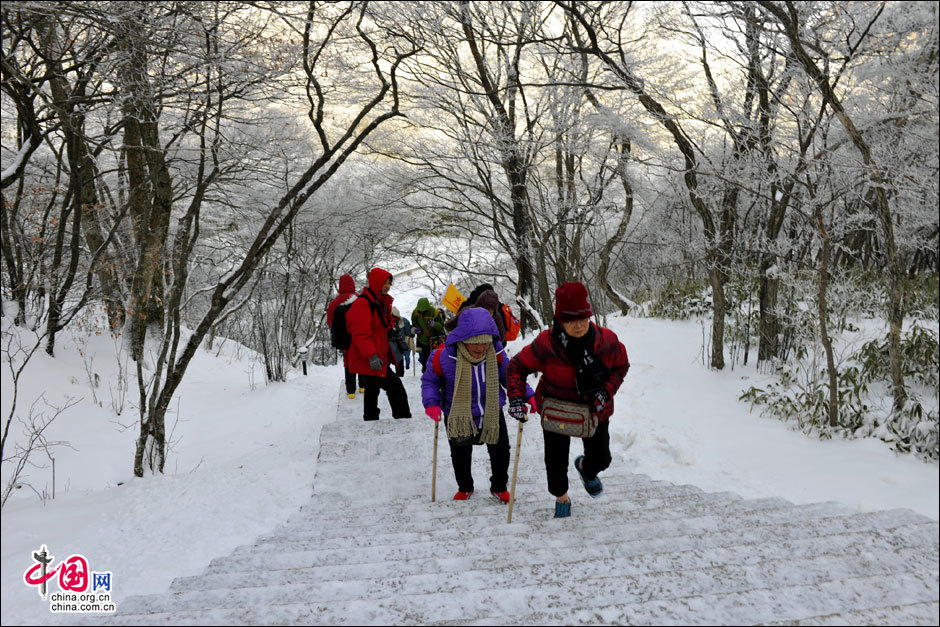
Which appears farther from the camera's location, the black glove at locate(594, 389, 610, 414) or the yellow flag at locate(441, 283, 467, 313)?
the yellow flag at locate(441, 283, 467, 313)

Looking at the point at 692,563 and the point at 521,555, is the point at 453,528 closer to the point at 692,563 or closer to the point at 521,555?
the point at 521,555

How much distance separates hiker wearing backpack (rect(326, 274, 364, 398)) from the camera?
7.11 meters

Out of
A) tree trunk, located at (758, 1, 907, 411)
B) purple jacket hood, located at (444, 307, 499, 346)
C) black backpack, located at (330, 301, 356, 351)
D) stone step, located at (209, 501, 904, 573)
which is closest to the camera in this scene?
stone step, located at (209, 501, 904, 573)

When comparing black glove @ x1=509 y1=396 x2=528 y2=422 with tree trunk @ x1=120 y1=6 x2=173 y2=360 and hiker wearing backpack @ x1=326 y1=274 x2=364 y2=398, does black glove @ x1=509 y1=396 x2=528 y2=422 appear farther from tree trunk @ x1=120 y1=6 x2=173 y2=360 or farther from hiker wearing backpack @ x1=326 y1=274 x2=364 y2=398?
hiker wearing backpack @ x1=326 y1=274 x2=364 y2=398

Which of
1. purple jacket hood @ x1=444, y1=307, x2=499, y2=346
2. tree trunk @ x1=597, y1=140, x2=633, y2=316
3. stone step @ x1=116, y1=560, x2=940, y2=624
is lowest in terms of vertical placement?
stone step @ x1=116, y1=560, x2=940, y2=624

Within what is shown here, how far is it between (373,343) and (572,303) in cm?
350

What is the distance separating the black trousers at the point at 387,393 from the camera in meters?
6.55

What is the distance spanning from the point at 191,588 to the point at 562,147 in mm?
8613

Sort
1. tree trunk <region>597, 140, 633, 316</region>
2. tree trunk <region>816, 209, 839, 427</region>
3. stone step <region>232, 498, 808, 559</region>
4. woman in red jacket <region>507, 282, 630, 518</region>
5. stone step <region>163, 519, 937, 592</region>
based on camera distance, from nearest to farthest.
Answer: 1. stone step <region>163, 519, 937, 592</region>
2. stone step <region>232, 498, 808, 559</region>
3. woman in red jacket <region>507, 282, 630, 518</region>
4. tree trunk <region>816, 209, 839, 427</region>
5. tree trunk <region>597, 140, 633, 316</region>

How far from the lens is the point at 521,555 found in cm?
273

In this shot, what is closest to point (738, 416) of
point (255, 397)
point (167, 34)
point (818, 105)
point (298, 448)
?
point (818, 105)

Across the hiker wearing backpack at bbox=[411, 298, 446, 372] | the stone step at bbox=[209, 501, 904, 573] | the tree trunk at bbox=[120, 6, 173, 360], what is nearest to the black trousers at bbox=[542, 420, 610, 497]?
the stone step at bbox=[209, 501, 904, 573]

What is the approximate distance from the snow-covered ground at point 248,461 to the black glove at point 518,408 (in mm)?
1904

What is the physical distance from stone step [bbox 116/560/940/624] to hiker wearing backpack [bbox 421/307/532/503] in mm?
1683
